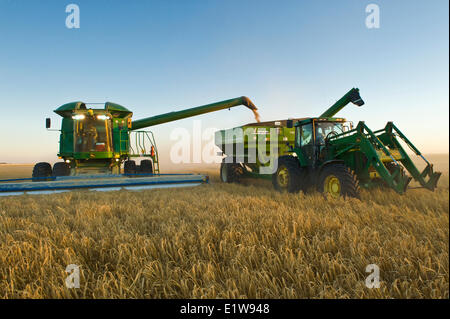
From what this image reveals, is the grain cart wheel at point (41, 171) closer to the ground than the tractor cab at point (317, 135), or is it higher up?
closer to the ground

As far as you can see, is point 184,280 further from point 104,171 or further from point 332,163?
point 104,171

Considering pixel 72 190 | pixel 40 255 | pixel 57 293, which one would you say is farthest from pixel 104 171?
pixel 57 293

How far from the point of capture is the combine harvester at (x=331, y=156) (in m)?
4.56

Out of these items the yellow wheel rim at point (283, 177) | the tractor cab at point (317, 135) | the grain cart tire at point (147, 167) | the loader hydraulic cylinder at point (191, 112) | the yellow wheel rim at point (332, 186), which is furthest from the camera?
the loader hydraulic cylinder at point (191, 112)

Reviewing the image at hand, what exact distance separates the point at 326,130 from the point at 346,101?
207 cm

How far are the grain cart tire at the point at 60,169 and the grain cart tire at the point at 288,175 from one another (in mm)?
7384

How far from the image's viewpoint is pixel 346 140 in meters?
5.19

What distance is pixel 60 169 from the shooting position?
8.22 meters

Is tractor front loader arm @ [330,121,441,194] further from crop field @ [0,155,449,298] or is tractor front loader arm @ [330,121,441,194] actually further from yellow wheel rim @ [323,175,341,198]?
crop field @ [0,155,449,298]

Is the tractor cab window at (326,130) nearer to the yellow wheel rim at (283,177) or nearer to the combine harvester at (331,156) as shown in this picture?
the combine harvester at (331,156)

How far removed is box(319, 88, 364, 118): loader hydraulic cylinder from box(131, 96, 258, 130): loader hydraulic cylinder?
402cm

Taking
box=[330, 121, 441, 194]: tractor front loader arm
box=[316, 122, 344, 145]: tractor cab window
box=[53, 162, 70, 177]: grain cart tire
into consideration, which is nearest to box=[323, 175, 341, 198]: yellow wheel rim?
box=[330, 121, 441, 194]: tractor front loader arm

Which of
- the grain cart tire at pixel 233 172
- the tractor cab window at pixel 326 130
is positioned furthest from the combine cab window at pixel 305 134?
the grain cart tire at pixel 233 172
